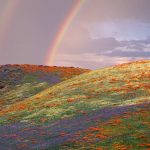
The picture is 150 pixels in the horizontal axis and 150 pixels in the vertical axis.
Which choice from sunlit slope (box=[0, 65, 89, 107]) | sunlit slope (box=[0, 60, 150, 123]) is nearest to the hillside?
sunlit slope (box=[0, 60, 150, 123])

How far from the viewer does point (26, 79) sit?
8031 centimetres

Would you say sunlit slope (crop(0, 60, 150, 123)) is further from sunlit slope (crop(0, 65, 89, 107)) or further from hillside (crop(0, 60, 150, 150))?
sunlit slope (crop(0, 65, 89, 107))

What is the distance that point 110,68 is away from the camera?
71375 millimetres

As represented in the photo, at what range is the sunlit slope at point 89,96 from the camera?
4350 cm

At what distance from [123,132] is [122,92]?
1988cm

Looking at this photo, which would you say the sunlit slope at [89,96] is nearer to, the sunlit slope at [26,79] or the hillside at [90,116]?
the hillside at [90,116]

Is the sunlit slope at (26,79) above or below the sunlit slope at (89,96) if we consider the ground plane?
above

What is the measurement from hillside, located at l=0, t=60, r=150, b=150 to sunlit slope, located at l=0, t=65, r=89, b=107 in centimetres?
1030

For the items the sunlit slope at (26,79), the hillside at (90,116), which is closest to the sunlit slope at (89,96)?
the hillside at (90,116)

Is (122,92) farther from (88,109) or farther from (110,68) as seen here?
(110,68)

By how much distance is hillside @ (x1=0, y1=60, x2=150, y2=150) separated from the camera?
1129 inches

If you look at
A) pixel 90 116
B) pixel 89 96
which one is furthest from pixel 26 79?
pixel 90 116

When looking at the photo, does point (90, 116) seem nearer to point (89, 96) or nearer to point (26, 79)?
point (89, 96)

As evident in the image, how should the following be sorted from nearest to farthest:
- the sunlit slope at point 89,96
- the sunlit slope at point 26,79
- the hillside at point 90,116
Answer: the hillside at point 90,116, the sunlit slope at point 89,96, the sunlit slope at point 26,79
